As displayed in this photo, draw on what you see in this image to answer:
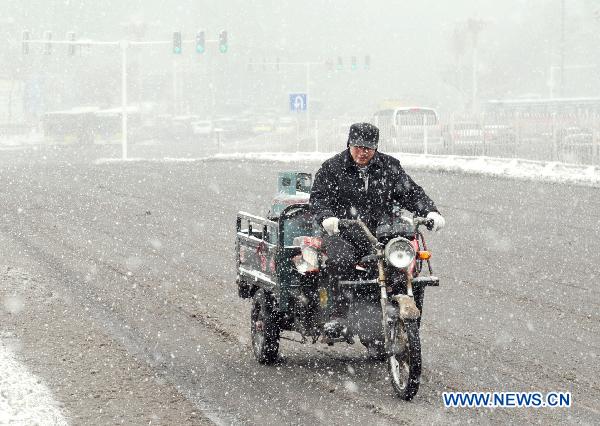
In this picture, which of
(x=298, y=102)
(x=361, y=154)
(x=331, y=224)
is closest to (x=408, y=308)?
(x=331, y=224)

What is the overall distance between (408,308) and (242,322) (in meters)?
3.60

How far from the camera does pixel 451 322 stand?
34.3ft

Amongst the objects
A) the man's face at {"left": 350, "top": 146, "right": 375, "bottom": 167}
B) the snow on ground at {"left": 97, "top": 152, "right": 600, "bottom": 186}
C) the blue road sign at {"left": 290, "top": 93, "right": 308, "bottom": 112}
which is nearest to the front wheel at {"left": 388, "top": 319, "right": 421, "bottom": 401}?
the man's face at {"left": 350, "top": 146, "right": 375, "bottom": 167}

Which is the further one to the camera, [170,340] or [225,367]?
Result: [170,340]

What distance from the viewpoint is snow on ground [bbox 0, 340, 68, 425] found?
7047 mm

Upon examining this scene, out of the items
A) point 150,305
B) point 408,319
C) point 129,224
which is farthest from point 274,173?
point 408,319

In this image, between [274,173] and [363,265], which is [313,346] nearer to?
[363,265]

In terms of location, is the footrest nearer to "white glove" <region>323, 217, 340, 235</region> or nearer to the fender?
the fender

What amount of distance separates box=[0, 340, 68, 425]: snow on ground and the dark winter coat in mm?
2246

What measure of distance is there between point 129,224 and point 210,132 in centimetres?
7093

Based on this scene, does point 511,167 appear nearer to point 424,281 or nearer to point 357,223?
point 424,281

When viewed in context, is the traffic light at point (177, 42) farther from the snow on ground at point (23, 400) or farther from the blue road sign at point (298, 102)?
the snow on ground at point (23, 400)

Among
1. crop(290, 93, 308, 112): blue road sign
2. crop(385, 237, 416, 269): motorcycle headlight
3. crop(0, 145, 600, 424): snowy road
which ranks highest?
crop(290, 93, 308, 112): blue road sign

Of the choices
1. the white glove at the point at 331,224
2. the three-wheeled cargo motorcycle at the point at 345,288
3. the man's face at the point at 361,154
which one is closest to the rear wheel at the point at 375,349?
the three-wheeled cargo motorcycle at the point at 345,288
